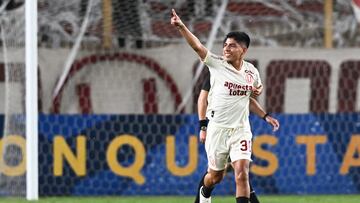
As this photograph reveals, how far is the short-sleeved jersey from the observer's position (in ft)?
22.9

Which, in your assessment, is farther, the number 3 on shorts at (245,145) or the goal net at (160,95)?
the goal net at (160,95)

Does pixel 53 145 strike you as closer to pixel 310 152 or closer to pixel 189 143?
pixel 189 143

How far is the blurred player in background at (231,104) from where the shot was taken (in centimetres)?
693

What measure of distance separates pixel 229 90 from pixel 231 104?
12 cm

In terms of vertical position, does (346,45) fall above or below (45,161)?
above

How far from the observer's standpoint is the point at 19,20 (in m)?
9.29

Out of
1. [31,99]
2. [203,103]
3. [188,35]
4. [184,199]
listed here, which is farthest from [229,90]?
[31,99]

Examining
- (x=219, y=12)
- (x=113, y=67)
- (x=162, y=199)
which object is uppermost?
(x=219, y=12)

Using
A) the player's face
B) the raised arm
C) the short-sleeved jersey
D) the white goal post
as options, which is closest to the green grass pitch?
the white goal post

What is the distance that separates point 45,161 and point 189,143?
153cm

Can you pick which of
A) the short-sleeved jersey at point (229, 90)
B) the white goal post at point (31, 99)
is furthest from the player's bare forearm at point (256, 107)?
the white goal post at point (31, 99)

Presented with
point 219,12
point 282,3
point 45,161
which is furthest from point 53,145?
point 282,3

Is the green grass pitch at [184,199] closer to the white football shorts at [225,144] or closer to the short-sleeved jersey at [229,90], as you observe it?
the white football shorts at [225,144]

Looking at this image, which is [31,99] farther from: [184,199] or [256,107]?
[256,107]
